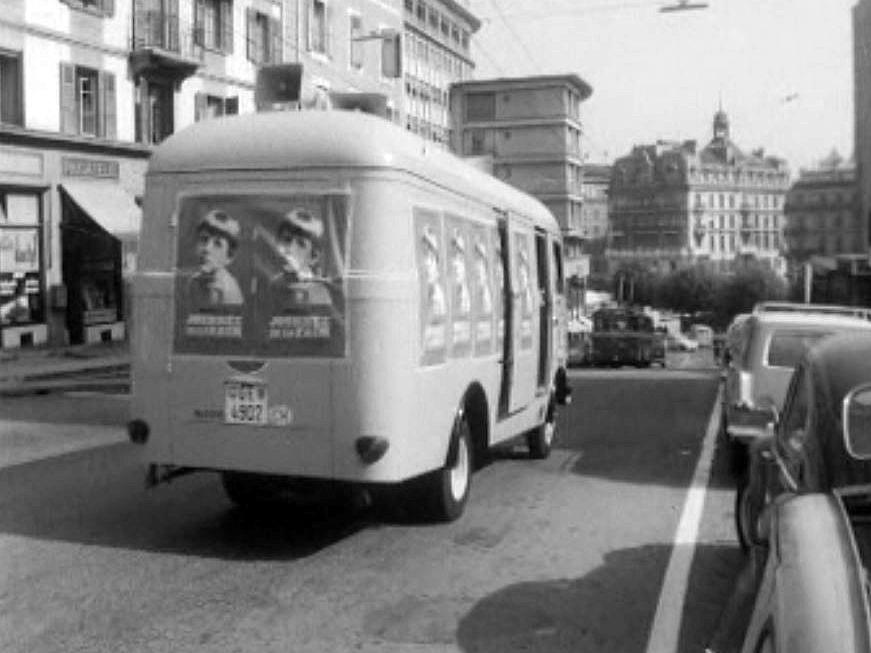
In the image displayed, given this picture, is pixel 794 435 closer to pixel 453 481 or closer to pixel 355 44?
pixel 453 481

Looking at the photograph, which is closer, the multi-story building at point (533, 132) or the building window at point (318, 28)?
the building window at point (318, 28)

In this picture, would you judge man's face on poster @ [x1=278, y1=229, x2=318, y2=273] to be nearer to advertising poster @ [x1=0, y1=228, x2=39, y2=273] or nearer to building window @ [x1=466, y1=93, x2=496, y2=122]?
advertising poster @ [x1=0, y1=228, x2=39, y2=273]

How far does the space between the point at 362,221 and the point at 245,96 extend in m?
31.4

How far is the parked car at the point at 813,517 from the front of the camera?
311cm

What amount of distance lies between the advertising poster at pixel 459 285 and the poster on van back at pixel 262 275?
120cm

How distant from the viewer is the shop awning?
29.0 m

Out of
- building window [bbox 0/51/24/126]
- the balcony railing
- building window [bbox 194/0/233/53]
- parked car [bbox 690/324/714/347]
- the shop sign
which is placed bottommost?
parked car [bbox 690/324/714/347]

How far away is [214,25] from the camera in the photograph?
35.8 m

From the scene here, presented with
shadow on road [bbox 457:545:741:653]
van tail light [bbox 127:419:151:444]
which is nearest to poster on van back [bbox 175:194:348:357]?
van tail light [bbox 127:419:151:444]

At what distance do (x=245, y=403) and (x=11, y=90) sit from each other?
892 inches

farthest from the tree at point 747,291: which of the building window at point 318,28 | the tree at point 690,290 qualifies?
the building window at point 318,28

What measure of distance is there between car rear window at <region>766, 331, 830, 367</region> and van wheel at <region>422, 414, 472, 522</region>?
417 cm

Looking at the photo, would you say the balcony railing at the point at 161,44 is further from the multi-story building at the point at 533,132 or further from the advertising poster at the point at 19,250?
the multi-story building at the point at 533,132

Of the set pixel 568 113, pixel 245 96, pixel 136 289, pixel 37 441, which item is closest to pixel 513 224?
pixel 136 289
